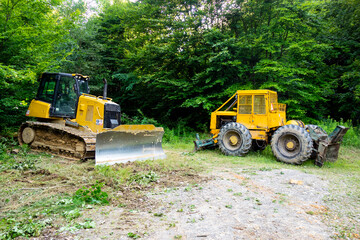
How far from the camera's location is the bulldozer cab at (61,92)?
7.71 m

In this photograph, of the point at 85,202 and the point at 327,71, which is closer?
the point at 85,202

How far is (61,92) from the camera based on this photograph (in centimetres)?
779

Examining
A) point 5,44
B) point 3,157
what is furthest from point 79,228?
point 5,44

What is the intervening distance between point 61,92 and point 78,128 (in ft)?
4.43

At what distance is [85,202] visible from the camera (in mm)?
3580

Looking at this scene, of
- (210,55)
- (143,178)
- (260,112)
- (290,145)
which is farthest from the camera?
(210,55)

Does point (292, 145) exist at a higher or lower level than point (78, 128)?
lower

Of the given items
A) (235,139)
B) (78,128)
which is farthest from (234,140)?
(78,128)

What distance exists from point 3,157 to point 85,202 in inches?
163

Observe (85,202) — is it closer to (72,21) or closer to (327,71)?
(72,21)

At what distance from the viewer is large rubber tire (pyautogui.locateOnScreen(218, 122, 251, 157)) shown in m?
7.82

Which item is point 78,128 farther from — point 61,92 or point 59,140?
point 61,92

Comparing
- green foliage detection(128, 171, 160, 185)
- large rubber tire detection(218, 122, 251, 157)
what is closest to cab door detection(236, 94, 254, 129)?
large rubber tire detection(218, 122, 251, 157)

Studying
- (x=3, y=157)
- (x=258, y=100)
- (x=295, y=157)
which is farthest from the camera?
(x=258, y=100)
